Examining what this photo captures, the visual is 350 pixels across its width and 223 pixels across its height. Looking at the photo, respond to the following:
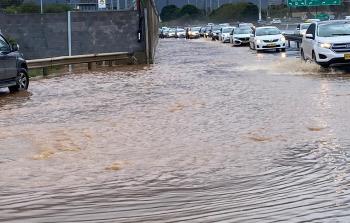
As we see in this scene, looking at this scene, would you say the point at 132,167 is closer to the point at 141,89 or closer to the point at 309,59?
the point at 141,89

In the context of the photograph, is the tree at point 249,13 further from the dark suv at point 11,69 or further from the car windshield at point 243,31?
the dark suv at point 11,69

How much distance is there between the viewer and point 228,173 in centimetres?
761

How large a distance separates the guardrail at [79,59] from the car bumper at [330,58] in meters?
9.79

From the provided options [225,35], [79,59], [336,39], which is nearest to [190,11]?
[225,35]

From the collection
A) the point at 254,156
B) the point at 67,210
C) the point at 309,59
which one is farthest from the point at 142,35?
the point at 67,210

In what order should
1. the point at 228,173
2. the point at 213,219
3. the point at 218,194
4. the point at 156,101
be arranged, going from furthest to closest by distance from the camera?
the point at 156,101 < the point at 228,173 < the point at 218,194 < the point at 213,219

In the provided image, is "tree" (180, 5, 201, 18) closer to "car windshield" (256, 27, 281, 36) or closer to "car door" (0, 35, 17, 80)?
"car windshield" (256, 27, 281, 36)

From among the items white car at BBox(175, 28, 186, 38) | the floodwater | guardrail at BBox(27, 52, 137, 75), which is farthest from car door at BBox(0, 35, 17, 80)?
white car at BBox(175, 28, 186, 38)

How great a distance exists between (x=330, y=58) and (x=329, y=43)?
490mm

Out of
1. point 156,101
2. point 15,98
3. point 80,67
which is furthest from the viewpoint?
point 80,67

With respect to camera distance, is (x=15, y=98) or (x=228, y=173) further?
(x=15, y=98)

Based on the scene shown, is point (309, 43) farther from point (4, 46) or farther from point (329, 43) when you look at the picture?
point (4, 46)

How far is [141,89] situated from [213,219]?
11.5 m

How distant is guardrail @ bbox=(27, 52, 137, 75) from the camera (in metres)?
23.8
